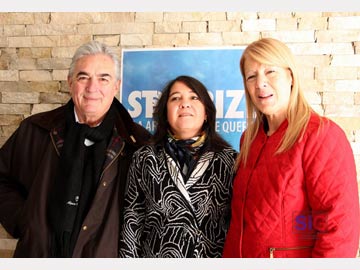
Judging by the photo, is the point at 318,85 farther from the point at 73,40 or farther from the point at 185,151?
the point at 73,40

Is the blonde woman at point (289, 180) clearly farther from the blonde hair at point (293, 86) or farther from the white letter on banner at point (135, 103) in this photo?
the white letter on banner at point (135, 103)

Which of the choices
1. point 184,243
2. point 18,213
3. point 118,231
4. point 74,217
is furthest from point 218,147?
point 18,213

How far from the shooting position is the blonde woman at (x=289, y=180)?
1.18m

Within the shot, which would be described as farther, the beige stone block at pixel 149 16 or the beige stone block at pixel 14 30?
the beige stone block at pixel 14 30

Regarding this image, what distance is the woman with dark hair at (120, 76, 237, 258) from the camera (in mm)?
1454

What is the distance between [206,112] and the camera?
1.63m

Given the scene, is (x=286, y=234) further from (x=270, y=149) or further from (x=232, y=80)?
(x=232, y=80)

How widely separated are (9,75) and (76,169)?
91 cm

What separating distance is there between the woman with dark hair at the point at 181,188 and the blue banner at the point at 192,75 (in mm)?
378

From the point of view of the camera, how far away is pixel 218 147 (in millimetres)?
1591

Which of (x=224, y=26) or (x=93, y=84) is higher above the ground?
(x=224, y=26)

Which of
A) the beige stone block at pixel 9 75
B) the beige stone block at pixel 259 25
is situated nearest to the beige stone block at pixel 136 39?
the beige stone block at pixel 259 25

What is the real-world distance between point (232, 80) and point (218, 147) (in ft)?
1.72

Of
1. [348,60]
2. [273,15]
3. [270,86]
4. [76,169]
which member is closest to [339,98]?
[348,60]
